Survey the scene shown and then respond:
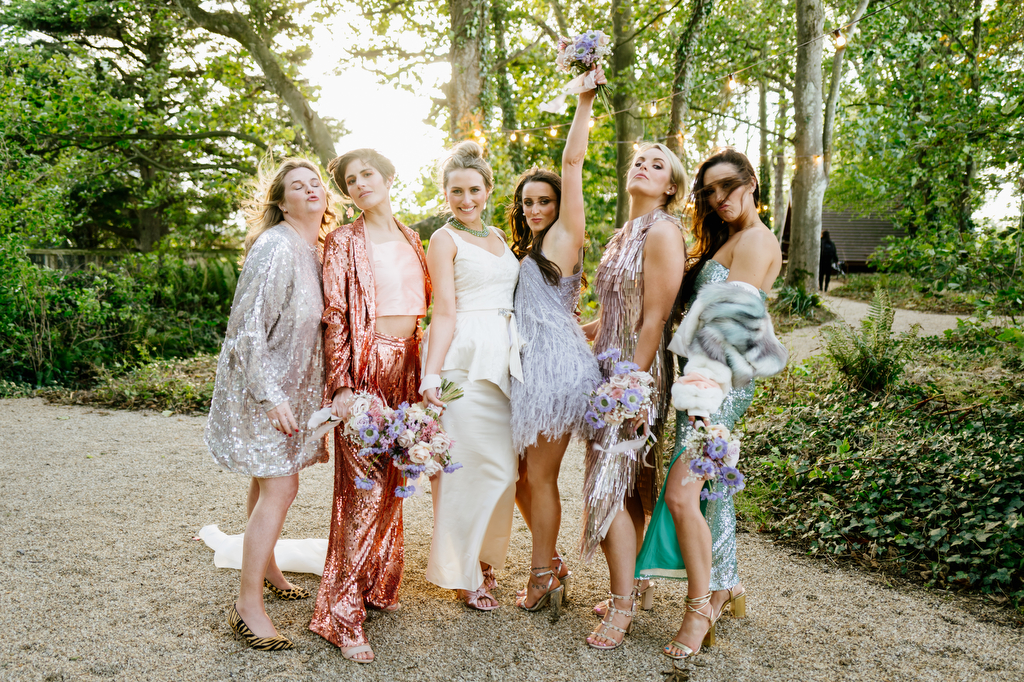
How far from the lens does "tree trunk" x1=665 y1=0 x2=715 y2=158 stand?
8398mm

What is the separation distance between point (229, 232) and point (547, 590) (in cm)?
1506

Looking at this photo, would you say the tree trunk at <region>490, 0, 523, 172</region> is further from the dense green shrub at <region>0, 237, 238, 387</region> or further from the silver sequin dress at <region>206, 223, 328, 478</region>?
the silver sequin dress at <region>206, 223, 328, 478</region>

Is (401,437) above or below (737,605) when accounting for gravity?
above

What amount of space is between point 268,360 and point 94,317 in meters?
7.64

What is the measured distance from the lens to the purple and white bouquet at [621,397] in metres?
2.55

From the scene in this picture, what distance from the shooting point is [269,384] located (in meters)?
2.58

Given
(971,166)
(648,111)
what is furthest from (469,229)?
(648,111)

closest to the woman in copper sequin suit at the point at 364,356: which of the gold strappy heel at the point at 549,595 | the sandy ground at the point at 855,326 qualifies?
the gold strappy heel at the point at 549,595

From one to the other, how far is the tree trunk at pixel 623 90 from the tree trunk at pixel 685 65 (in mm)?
1422

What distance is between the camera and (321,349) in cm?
281

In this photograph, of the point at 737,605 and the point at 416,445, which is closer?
the point at 416,445

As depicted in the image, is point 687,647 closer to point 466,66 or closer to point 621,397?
point 621,397

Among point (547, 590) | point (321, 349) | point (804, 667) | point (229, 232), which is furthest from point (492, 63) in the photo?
point (229, 232)

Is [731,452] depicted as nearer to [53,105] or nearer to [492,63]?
[492,63]
